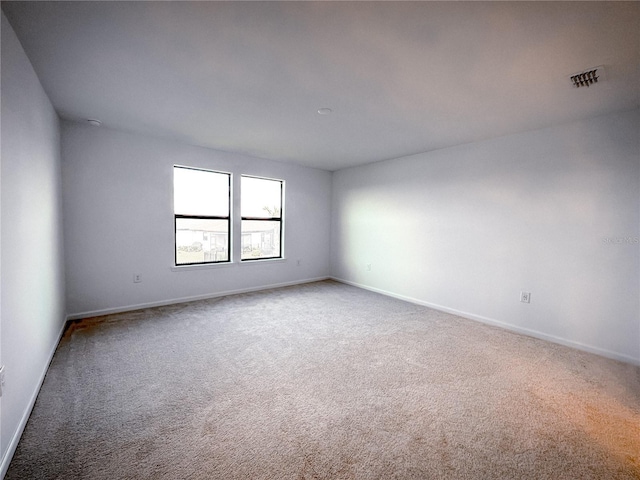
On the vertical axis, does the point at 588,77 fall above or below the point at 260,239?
above

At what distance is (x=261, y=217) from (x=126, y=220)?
2043mm

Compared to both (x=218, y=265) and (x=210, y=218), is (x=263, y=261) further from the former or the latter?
(x=210, y=218)

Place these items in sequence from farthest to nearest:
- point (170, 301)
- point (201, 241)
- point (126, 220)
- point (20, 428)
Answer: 1. point (201, 241)
2. point (170, 301)
3. point (126, 220)
4. point (20, 428)

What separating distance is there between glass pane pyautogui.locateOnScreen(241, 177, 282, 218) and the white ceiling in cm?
170

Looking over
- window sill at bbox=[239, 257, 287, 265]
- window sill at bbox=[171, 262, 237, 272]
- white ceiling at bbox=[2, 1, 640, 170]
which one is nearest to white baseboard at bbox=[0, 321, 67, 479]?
window sill at bbox=[171, 262, 237, 272]

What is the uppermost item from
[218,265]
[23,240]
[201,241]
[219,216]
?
[219,216]

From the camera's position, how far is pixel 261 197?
511cm

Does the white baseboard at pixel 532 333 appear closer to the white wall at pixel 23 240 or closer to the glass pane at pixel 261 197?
the glass pane at pixel 261 197

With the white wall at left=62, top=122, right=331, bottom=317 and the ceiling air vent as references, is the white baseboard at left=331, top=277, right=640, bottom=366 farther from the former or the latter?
the white wall at left=62, top=122, right=331, bottom=317

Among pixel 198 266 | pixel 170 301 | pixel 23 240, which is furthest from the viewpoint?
pixel 198 266

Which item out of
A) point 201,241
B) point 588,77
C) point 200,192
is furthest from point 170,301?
point 588,77

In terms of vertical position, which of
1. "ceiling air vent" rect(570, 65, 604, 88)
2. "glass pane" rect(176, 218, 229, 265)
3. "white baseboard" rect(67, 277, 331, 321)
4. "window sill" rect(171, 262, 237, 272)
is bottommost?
"white baseboard" rect(67, 277, 331, 321)

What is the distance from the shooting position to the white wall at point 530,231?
8.81 ft

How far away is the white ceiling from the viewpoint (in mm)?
1521
